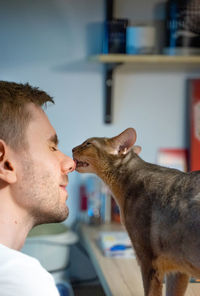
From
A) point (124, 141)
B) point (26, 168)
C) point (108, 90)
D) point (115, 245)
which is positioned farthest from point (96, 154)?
point (108, 90)

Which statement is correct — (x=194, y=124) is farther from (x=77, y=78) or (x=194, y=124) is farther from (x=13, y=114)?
(x=13, y=114)

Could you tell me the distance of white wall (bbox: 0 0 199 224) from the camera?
221 centimetres

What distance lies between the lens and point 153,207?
88 cm

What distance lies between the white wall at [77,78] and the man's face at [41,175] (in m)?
1.30

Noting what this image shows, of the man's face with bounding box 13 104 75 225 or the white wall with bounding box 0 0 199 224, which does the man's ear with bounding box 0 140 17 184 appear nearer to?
the man's face with bounding box 13 104 75 225

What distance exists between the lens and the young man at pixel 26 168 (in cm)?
92

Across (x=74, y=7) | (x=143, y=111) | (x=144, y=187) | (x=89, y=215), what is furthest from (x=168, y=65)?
(x=144, y=187)

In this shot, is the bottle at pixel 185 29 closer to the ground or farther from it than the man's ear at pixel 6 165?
farther from it

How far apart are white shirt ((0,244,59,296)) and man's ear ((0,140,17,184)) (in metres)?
0.16

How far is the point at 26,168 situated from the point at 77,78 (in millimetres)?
1409

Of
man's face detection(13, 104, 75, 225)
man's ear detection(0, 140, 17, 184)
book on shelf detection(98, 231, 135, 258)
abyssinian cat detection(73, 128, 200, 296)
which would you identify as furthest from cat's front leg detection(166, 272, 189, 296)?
book on shelf detection(98, 231, 135, 258)

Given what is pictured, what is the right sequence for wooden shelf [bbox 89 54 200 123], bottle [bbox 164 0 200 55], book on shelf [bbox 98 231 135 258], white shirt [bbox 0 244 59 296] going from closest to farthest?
white shirt [bbox 0 244 59 296] → book on shelf [bbox 98 231 135 258] → bottle [bbox 164 0 200 55] → wooden shelf [bbox 89 54 200 123]

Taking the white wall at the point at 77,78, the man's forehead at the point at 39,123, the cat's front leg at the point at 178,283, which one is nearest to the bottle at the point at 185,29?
the white wall at the point at 77,78

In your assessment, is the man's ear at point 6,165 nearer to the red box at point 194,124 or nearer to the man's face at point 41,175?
the man's face at point 41,175
